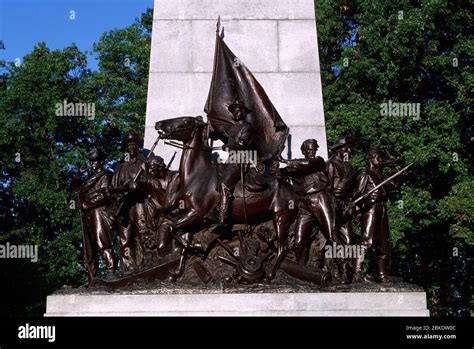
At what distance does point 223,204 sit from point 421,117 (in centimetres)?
1526

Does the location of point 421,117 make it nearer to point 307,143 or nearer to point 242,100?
point 242,100

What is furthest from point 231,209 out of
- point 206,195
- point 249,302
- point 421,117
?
point 421,117

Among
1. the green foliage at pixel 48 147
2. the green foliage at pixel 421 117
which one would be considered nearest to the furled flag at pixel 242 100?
the green foliage at pixel 421 117

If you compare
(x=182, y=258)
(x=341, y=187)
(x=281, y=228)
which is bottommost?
(x=182, y=258)

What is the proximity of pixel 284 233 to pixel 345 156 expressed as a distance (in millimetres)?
2038

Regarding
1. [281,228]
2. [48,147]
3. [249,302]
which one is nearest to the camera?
[249,302]

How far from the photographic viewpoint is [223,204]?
→ 47.8 ft

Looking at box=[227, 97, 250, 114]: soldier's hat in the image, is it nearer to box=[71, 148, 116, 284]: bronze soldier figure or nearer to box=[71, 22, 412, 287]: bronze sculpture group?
box=[71, 22, 412, 287]: bronze sculpture group

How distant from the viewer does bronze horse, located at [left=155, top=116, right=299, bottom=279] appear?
579 inches

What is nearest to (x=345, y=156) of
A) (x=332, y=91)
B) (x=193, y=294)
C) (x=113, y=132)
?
(x=193, y=294)

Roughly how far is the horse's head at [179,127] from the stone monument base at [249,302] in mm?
2487

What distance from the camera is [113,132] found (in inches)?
1292

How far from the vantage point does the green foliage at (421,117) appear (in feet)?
90.4

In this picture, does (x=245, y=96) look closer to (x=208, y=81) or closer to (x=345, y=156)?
(x=208, y=81)
